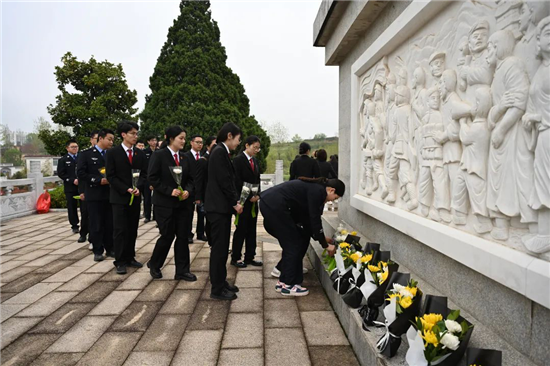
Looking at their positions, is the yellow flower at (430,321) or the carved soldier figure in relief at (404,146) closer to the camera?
the yellow flower at (430,321)

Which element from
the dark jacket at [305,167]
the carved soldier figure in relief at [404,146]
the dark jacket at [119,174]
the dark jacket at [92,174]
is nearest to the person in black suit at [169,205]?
the dark jacket at [119,174]

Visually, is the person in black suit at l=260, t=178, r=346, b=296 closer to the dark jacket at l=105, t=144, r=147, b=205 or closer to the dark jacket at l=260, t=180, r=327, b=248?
the dark jacket at l=260, t=180, r=327, b=248

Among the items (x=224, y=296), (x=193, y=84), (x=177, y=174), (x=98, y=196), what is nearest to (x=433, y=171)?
(x=224, y=296)

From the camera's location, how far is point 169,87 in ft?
49.0

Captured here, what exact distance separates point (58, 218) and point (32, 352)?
24.8ft

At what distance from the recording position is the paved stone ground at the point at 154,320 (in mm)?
2621

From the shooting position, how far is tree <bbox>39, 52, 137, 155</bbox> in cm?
1484

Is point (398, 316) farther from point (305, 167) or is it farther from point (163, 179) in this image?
point (305, 167)

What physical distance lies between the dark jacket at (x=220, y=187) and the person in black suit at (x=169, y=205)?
0.65 meters

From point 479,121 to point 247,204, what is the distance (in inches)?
124

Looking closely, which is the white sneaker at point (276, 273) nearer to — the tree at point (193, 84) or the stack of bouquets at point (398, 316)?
the stack of bouquets at point (398, 316)

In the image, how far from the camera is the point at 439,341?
5.46 feet

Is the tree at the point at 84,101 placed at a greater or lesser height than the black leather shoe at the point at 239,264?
greater

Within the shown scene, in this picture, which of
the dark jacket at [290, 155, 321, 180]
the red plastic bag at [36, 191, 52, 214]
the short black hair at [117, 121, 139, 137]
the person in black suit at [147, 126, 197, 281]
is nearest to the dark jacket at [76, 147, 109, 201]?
the short black hair at [117, 121, 139, 137]
